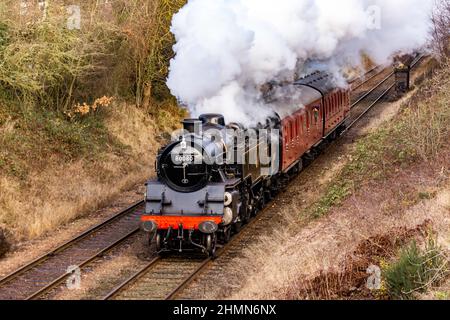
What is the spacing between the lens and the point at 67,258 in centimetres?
1355

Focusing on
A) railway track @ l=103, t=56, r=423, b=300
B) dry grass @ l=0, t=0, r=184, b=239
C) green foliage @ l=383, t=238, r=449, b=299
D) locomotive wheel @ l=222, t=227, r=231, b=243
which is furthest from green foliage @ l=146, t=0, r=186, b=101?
green foliage @ l=383, t=238, r=449, b=299

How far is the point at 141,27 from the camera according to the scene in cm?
2442

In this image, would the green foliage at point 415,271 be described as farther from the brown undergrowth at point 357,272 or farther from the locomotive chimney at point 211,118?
the locomotive chimney at point 211,118

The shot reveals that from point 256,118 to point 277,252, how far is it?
3.86m

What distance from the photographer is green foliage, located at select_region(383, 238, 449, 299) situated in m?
8.62

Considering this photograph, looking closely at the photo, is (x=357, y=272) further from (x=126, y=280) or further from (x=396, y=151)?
(x=396, y=151)

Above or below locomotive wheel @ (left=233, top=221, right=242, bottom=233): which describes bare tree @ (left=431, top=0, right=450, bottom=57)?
above

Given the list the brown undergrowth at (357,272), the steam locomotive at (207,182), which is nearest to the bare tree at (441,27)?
the steam locomotive at (207,182)

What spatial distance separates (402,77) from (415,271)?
24.5 metres

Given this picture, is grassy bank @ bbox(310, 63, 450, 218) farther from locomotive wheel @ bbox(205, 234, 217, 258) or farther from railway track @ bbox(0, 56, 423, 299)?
locomotive wheel @ bbox(205, 234, 217, 258)

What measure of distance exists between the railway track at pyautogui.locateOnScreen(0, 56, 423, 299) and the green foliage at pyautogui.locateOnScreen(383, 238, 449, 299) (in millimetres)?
3775

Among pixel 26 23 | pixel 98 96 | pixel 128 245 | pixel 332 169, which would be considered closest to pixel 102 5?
pixel 98 96

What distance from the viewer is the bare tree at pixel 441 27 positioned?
69.2 ft

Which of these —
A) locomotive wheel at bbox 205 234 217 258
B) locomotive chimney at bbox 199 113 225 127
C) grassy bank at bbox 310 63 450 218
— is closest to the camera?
locomotive wheel at bbox 205 234 217 258
